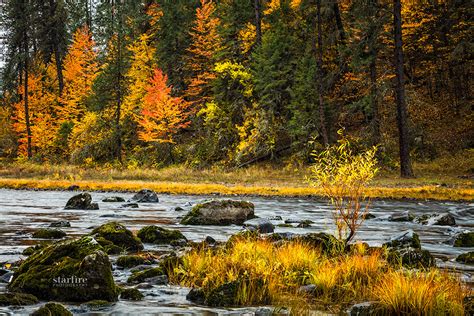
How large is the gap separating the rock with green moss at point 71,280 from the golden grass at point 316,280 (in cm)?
116

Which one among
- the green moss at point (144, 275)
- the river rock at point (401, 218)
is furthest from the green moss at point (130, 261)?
the river rock at point (401, 218)

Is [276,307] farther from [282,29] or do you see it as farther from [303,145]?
[282,29]

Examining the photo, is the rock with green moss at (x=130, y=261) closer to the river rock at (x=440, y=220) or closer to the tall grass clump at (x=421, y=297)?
the tall grass clump at (x=421, y=297)

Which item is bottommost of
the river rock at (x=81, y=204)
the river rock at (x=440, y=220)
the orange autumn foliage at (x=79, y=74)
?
the river rock at (x=440, y=220)

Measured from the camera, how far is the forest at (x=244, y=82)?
106ft

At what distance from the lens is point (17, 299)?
20.5 ft

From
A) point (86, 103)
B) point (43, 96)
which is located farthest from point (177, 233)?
point (43, 96)

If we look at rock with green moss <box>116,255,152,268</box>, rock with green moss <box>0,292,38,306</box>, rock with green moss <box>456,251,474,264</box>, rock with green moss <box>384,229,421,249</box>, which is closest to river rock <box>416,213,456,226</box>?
rock with green moss <box>384,229,421,249</box>

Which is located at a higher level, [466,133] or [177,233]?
[466,133]

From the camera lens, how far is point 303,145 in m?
37.0

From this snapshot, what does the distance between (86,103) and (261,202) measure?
36107mm

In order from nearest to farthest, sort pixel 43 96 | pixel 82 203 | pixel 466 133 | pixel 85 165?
1. pixel 82 203
2. pixel 466 133
3. pixel 85 165
4. pixel 43 96

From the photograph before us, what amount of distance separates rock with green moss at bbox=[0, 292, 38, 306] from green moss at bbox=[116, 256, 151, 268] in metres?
2.37

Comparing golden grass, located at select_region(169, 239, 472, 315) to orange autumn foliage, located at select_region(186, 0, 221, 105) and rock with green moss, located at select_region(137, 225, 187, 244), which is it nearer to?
rock with green moss, located at select_region(137, 225, 187, 244)
